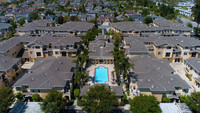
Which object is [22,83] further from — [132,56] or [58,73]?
[132,56]

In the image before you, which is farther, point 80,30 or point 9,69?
point 80,30

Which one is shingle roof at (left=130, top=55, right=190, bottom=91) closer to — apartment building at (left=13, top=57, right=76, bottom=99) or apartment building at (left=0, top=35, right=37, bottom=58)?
apartment building at (left=13, top=57, right=76, bottom=99)

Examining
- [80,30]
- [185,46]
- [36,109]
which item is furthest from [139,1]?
[36,109]

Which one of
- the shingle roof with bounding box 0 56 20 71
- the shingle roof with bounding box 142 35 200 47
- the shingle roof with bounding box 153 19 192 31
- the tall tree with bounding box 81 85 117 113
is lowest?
the tall tree with bounding box 81 85 117 113

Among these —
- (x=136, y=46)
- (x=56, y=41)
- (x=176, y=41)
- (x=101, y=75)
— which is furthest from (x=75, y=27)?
(x=176, y=41)

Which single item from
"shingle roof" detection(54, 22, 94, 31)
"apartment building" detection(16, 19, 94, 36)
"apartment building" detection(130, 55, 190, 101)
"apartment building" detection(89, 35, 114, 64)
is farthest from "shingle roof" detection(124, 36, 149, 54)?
"shingle roof" detection(54, 22, 94, 31)

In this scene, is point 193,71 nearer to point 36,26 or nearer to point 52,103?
point 52,103
